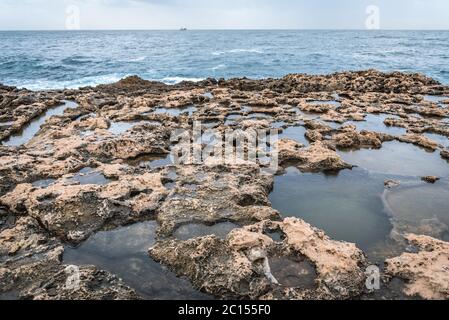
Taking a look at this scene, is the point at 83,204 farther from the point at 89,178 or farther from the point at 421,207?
the point at 421,207

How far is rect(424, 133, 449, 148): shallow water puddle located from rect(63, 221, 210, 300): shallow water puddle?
7.23 metres

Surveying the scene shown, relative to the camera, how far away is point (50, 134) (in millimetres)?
8648

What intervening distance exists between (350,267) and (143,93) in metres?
11.5

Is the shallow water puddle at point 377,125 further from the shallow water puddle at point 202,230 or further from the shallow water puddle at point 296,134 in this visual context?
the shallow water puddle at point 202,230

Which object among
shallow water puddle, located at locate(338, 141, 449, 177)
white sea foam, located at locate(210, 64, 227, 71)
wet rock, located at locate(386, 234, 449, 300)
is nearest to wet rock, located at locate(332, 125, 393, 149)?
shallow water puddle, located at locate(338, 141, 449, 177)

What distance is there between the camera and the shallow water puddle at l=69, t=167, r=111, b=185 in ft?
20.5

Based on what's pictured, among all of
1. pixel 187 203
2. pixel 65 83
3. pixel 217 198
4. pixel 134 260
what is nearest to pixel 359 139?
pixel 217 198

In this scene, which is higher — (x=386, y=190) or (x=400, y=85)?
(x=400, y=85)

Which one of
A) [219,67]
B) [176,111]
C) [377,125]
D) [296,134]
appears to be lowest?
[296,134]

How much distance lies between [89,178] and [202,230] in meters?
2.59

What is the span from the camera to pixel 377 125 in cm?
1000

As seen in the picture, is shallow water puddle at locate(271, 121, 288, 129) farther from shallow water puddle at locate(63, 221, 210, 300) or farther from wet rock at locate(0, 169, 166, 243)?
shallow water puddle at locate(63, 221, 210, 300)
